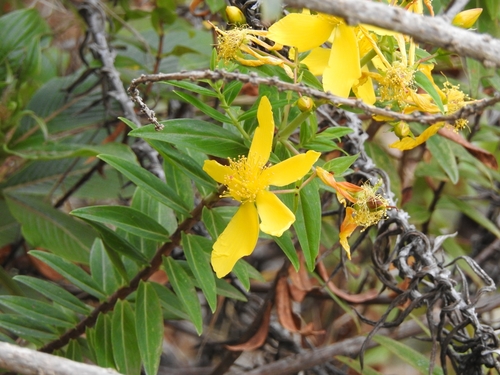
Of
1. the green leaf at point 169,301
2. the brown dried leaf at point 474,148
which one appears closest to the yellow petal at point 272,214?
the green leaf at point 169,301

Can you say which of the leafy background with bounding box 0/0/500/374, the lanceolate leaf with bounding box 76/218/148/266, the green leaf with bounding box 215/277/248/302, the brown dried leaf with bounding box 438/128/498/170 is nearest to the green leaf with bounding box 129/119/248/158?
the leafy background with bounding box 0/0/500/374

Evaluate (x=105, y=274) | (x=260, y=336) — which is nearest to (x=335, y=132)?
(x=105, y=274)

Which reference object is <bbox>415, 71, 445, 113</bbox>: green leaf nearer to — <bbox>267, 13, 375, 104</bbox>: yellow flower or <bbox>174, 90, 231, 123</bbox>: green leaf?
<bbox>267, 13, 375, 104</bbox>: yellow flower

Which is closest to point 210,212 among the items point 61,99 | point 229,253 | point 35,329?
point 229,253

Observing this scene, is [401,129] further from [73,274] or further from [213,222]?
[73,274]

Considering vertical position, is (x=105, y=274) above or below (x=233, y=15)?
below

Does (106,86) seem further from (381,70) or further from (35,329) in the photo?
Answer: (381,70)

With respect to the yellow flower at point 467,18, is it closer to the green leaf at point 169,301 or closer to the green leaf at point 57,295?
the green leaf at point 169,301
